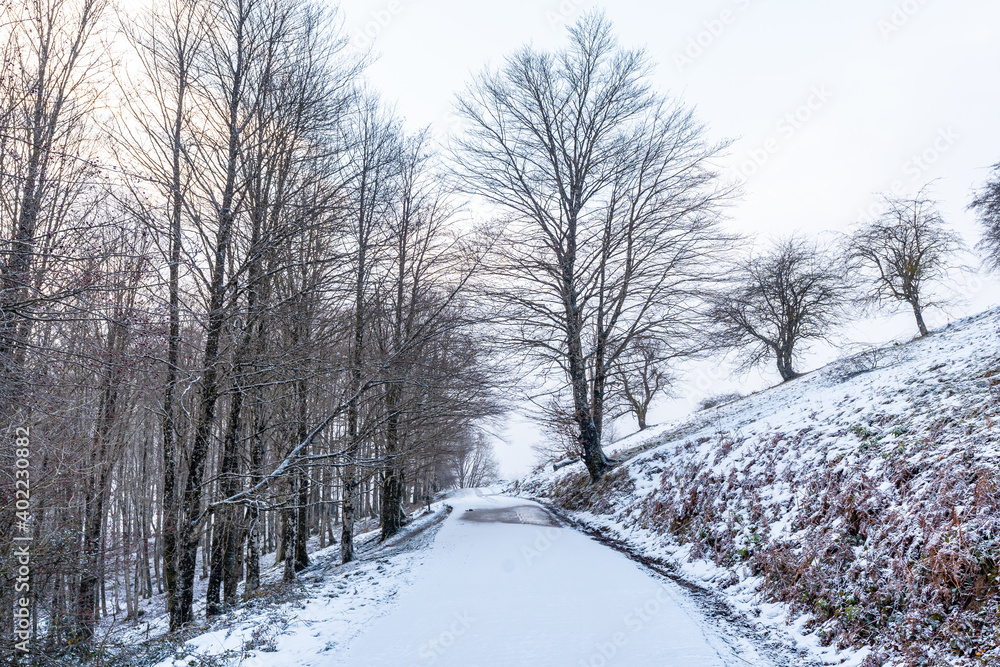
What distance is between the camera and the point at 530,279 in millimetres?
14875

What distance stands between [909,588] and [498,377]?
7682mm

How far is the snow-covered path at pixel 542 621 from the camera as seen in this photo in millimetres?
4453

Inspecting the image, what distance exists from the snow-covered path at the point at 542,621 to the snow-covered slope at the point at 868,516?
1.03 meters

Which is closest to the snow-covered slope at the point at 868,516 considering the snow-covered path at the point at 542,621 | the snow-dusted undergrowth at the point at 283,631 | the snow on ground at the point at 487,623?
the snow on ground at the point at 487,623

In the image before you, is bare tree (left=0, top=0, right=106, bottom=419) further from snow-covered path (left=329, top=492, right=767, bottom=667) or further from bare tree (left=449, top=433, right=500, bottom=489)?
bare tree (left=449, top=433, right=500, bottom=489)

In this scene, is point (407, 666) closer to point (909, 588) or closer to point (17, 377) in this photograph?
point (909, 588)

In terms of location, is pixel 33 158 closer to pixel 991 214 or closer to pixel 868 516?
pixel 868 516

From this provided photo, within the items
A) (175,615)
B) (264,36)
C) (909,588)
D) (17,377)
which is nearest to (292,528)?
(175,615)

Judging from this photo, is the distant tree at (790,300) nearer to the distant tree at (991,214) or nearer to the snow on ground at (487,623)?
the distant tree at (991,214)

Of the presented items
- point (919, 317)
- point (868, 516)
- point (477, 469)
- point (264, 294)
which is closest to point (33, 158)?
point (264, 294)

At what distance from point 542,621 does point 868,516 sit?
3.88 meters

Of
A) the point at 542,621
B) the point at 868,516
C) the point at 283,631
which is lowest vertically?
the point at 542,621

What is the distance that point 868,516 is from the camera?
5.35 m

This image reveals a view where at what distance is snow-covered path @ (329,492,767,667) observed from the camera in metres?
4.45
